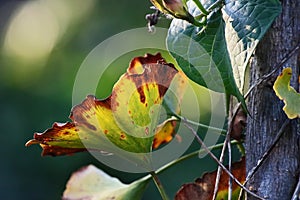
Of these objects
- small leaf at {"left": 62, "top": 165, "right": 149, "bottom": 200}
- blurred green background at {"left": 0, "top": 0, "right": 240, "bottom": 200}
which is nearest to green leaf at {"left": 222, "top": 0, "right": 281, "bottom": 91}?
small leaf at {"left": 62, "top": 165, "right": 149, "bottom": 200}

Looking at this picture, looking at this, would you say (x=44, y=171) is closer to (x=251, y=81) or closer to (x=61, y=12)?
(x=61, y=12)

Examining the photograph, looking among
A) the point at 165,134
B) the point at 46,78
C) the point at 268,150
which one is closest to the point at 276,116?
the point at 268,150

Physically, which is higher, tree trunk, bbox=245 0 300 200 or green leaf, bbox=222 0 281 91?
green leaf, bbox=222 0 281 91

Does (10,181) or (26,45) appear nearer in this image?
(10,181)

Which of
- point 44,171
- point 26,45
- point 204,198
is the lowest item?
point 44,171

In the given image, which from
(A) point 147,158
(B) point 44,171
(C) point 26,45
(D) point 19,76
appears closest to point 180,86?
(A) point 147,158

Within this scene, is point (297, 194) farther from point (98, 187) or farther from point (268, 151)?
point (98, 187)

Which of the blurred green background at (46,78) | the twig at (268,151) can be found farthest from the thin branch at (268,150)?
the blurred green background at (46,78)

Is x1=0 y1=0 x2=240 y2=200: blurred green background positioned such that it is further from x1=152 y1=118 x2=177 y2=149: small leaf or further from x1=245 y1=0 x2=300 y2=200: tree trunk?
x1=245 y1=0 x2=300 y2=200: tree trunk
